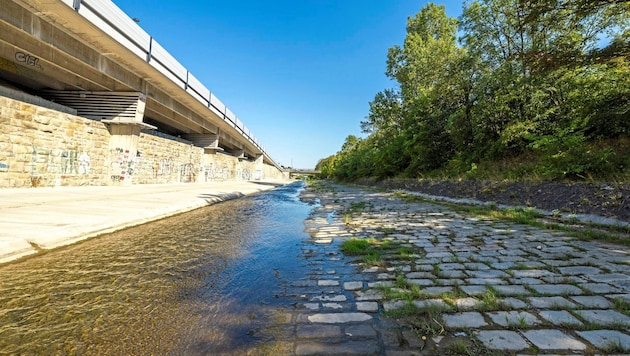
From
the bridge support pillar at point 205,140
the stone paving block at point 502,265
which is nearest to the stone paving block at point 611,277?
the stone paving block at point 502,265

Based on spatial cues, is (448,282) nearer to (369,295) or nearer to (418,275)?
(418,275)

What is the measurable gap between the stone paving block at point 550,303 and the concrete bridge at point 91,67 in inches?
582

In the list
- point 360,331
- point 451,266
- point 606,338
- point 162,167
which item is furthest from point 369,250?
point 162,167

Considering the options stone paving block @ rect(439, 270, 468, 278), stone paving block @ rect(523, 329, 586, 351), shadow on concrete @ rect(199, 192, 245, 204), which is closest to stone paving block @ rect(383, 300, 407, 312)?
stone paving block @ rect(523, 329, 586, 351)

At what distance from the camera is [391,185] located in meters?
23.6

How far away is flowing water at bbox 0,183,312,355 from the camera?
6.40ft

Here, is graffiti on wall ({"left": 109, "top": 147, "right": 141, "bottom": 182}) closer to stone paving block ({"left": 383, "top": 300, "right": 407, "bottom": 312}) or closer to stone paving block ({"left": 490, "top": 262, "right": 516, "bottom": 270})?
stone paving block ({"left": 383, "top": 300, "right": 407, "bottom": 312})

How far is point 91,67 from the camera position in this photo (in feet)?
42.3

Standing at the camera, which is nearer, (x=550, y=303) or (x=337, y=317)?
(x=337, y=317)

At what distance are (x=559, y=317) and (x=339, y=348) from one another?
190 centimetres

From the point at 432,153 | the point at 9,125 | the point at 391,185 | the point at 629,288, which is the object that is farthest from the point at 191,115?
the point at 629,288

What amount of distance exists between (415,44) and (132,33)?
25083 millimetres

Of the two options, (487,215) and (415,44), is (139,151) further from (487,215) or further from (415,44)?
(415,44)

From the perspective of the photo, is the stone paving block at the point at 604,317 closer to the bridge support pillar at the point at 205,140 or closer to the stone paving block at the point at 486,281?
the stone paving block at the point at 486,281
